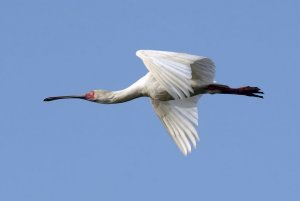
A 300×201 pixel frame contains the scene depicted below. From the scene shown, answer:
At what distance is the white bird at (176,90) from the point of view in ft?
58.6

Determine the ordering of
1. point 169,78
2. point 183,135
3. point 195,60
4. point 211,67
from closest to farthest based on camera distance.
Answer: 1. point 169,78
2. point 195,60
3. point 211,67
4. point 183,135

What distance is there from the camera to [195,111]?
853 inches

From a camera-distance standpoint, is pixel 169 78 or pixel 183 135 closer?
pixel 169 78

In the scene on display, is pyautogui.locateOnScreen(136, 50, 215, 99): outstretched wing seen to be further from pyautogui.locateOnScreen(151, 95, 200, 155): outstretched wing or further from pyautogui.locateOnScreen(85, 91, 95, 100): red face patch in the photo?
pyautogui.locateOnScreen(85, 91, 95, 100): red face patch

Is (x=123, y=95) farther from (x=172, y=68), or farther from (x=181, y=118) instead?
(x=172, y=68)

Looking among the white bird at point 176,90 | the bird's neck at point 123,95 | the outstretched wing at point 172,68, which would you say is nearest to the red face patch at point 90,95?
the white bird at point 176,90

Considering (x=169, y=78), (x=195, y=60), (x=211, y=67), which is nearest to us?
(x=169, y=78)

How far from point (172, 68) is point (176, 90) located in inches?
19.1

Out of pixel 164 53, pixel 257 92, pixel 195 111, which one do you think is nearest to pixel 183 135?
pixel 195 111

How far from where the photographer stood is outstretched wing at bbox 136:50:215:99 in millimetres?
17719

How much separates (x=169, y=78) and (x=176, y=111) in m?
4.14

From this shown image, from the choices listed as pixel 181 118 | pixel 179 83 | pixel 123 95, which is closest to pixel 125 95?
pixel 123 95

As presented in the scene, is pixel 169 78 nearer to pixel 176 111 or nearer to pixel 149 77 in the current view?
pixel 149 77

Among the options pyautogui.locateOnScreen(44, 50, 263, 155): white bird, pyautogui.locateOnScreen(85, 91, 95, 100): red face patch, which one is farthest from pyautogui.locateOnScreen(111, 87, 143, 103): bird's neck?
pyautogui.locateOnScreen(85, 91, 95, 100): red face patch
